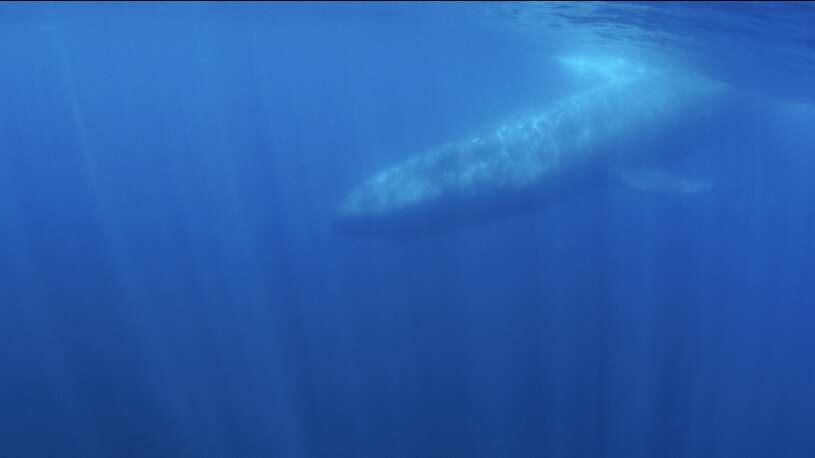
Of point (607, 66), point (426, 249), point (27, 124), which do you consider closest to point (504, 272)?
point (426, 249)

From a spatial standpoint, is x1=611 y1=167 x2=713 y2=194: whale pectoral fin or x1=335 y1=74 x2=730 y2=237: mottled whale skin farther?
x1=611 y1=167 x2=713 y2=194: whale pectoral fin

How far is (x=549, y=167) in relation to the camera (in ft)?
49.5

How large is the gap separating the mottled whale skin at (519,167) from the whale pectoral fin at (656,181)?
0.12 feet

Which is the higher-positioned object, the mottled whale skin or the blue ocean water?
the mottled whale skin

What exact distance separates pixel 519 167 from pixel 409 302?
432 cm

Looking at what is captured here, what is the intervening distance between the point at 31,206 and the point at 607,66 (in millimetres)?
20301

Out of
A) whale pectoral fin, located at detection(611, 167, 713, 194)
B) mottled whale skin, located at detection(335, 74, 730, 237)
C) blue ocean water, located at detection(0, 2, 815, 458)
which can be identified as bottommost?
blue ocean water, located at detection(0, 2, 815, 458)

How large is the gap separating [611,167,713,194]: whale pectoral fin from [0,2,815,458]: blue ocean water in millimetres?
3077

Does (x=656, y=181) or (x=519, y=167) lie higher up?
(x=519, y=167)

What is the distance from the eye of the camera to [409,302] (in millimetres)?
16766

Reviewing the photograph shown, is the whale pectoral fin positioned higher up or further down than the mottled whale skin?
further down

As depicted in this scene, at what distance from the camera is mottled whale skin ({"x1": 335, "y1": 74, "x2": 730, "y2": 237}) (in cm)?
1470

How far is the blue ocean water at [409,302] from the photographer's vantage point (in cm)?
1277

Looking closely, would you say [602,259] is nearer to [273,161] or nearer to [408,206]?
[408,206]
